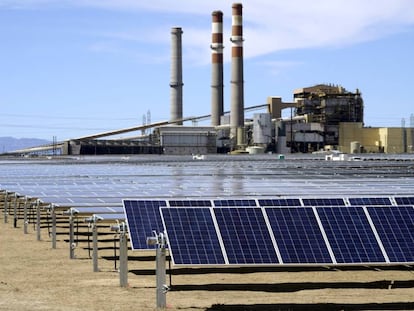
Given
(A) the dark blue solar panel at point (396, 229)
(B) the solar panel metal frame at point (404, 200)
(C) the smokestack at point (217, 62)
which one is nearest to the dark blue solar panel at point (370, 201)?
(B) the solar panel metal frame at point (404, 200)

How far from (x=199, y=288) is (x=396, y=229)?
3.50m

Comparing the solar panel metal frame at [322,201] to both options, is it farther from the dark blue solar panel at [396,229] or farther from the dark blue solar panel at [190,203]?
the dark blue solar panel at [396,229]

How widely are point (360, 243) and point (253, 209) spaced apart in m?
1.88

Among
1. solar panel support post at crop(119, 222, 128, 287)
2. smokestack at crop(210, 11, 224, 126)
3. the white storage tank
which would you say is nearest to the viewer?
solar panel support post at crop(119, 222, 128, 287)

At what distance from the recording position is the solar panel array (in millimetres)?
14289

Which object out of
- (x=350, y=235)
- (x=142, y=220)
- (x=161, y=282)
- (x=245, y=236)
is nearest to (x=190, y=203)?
(x=142, y=220)

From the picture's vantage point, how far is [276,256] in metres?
14.3

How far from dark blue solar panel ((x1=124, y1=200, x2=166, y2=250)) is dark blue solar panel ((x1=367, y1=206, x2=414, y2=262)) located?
4.22 meters

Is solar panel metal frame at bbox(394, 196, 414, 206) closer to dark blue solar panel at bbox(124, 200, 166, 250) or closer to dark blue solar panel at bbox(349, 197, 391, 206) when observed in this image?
dark blue solar panel at bbox(349, 197, 391, 206)

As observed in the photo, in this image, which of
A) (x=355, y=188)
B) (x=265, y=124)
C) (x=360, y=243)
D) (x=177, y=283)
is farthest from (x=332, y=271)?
(x=265, y=124)

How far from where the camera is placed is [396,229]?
50.1 feet

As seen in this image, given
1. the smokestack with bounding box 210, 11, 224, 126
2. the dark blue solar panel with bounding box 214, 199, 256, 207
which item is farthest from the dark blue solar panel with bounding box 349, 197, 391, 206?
the smokestack with bounding box 210, 11, 224, 126

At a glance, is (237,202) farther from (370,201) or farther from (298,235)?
(298,235)

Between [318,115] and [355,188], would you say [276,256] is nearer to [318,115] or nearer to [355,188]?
[355,188]
